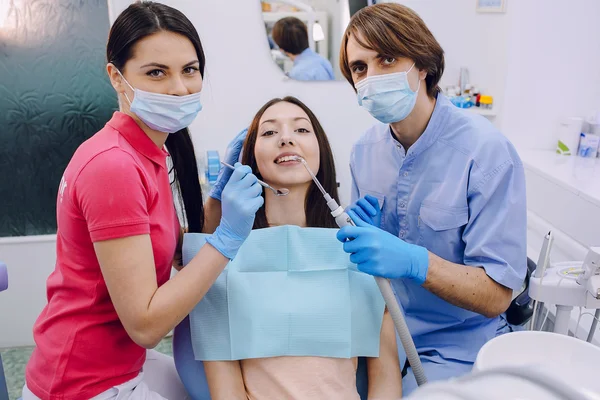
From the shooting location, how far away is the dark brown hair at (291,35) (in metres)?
2.32

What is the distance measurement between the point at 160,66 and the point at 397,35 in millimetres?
632

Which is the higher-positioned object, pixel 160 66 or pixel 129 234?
pixel 160 66

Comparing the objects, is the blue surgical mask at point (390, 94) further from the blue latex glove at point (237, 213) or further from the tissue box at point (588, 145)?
the tissue box at point (588, 145)

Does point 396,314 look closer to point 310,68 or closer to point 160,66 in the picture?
point 160,66

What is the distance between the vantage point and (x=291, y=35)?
234 centimetres

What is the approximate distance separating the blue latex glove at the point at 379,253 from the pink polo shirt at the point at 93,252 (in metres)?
0.41

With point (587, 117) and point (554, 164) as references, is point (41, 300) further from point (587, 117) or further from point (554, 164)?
point (587, 117)

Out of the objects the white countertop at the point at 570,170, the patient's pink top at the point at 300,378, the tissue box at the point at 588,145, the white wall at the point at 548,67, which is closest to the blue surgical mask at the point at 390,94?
the patient's pink top at the point at 300,378

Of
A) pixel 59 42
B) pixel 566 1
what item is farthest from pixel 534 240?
pixel 59 42

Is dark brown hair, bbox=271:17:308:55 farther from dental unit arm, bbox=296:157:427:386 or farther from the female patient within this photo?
dental unit arm, bbox=296:157:427:386

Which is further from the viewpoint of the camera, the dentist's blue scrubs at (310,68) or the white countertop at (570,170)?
the dentist's blue scrubs at (310,68)

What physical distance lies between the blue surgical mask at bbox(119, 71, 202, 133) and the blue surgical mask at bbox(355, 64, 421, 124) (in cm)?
48

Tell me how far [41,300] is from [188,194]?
1418mm

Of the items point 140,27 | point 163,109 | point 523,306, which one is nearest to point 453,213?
point 523,306
